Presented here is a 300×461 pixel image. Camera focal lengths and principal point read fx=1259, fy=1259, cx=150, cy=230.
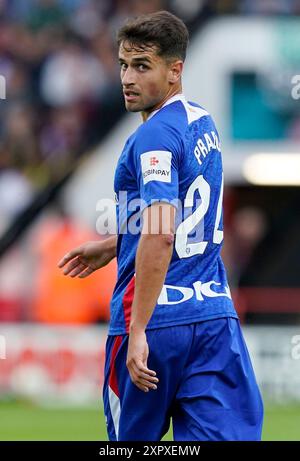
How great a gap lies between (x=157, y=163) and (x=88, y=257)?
1.00 meters

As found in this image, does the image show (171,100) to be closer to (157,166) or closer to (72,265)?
(157,166)

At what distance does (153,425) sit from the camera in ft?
16.2

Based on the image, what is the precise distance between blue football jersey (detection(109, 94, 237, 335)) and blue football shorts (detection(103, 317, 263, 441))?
7cm

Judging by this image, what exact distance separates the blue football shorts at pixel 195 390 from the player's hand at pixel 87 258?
30.3 inches

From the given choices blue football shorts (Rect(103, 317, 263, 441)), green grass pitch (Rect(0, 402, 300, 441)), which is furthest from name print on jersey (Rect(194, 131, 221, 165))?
green grass pitch (Rect(0, 402, 300, 441))

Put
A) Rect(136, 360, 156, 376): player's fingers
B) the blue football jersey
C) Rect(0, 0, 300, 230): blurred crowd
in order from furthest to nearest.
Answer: Rect(0, 0, 300, 230): blurred crowd, the blue football jersey, Rect(136, 360, 156, 376): player's fingers

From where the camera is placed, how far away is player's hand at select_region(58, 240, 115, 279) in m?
5.61

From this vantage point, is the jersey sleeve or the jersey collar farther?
the jersey collar

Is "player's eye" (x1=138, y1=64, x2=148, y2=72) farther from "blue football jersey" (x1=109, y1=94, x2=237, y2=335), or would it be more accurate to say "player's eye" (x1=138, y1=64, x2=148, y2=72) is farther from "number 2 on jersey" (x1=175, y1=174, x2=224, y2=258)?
"number 2 on jersey" (x1=175, y1=174, x2=224, y2=258)

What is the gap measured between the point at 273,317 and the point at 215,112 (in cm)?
243

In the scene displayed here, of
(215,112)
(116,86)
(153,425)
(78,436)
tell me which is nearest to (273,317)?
(215,112)

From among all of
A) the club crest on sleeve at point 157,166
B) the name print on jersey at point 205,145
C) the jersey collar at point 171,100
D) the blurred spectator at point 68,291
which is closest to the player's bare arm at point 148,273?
the club crest on sleeve at point 157,166

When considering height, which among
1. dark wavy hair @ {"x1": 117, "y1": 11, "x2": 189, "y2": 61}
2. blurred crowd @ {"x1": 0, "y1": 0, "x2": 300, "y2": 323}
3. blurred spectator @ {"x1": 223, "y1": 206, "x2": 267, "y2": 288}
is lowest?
dark wavy hair @ {"x1": 117, "y1": 11, "x2": 189, "y2": 61}

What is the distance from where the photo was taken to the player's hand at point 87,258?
5.61 metres
